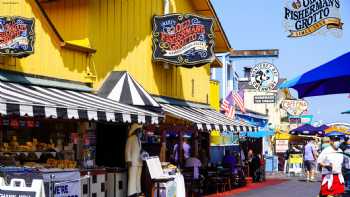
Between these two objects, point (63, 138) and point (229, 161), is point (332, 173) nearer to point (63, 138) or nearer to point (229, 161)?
point (63, 138)

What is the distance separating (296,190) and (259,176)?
15.1ft

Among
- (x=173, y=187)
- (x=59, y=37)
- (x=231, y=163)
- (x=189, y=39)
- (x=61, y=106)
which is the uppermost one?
(x=189, y=39)

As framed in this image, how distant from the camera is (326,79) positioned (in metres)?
7.73

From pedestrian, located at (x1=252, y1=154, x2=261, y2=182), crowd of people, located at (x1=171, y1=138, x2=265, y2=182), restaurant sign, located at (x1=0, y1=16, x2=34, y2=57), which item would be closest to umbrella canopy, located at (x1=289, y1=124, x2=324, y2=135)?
crowd of people, located at (x1=171, y1=138, x2=265, y2=182)

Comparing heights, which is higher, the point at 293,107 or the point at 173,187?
the point at 293,107

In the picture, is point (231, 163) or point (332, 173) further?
point (231, 163)

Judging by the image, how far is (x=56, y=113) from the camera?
9758 millimetres

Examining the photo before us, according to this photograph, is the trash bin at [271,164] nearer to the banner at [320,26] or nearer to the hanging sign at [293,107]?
the hanging sign at [293,107]

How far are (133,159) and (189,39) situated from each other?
4078 mm

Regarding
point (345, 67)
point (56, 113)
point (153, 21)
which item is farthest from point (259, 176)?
point (345, 67)

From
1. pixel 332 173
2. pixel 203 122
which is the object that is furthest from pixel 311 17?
pixel 203 122

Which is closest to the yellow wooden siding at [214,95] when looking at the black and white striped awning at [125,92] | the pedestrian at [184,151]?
the pedestrian at [184,151]

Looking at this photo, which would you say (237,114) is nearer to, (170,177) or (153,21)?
(153,21)

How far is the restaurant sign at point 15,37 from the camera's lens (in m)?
11.0
